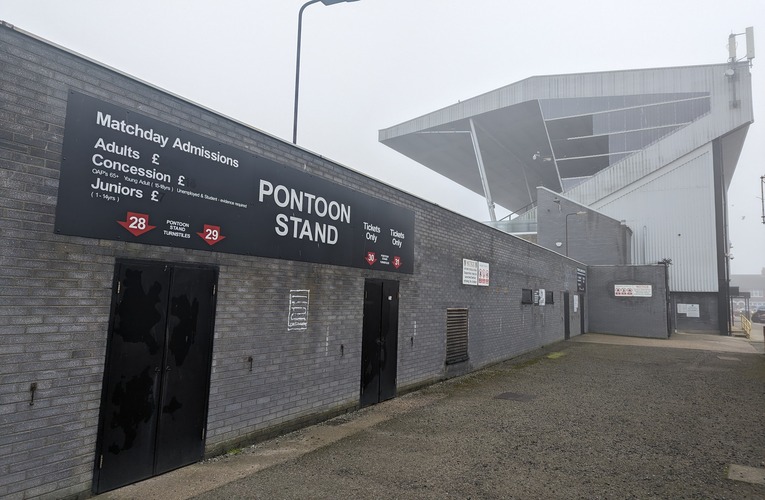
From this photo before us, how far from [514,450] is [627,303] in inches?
1001

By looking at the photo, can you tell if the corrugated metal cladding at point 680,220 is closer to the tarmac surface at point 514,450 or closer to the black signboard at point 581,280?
the black signboard at point 581,280

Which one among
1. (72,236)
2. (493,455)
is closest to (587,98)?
(493,455)

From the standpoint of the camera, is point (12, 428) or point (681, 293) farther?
point (681, 293)

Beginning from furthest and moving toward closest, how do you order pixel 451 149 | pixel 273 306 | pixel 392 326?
pixel 451 149 < pixel 392 326 < pixel 273 306

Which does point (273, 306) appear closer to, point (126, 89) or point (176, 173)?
point (176, 173)

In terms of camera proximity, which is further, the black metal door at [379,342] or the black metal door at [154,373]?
the black metal door at [379,342]

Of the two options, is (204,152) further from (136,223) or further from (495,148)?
(495,148)

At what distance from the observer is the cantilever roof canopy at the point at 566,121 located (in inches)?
1310

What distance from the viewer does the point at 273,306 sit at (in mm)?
6395

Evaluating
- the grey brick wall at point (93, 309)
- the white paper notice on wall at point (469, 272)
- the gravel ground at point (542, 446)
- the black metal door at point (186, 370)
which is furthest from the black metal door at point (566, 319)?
the black metal door at point (186, 370)

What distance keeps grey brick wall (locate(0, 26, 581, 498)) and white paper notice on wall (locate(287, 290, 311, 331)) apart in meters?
0.11

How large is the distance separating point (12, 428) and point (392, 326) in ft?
21.0

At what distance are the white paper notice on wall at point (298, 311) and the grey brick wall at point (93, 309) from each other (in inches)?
4.3

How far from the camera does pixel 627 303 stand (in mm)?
27484
